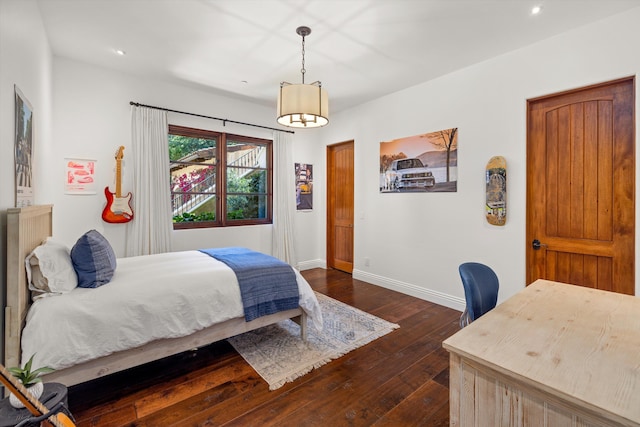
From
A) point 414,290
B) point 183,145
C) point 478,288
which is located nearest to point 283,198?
point 183,145

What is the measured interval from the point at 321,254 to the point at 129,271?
3511mm

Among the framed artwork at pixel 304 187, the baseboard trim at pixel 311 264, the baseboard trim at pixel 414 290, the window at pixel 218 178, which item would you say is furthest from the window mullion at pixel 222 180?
the baseboard trim at pixel 414 290

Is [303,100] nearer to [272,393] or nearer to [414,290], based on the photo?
[272,393]

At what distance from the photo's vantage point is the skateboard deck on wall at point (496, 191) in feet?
9.98

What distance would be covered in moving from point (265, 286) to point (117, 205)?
2.25m

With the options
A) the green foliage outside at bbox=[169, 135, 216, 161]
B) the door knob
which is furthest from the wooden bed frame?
the door knob

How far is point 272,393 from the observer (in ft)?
6.55

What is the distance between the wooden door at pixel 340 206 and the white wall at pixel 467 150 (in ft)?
1.08

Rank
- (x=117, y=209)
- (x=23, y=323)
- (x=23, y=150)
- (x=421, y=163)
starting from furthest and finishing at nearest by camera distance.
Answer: (x=421, y=163) < (x=117, y=209) < (x=23, y=150) < (x=23, y=323)

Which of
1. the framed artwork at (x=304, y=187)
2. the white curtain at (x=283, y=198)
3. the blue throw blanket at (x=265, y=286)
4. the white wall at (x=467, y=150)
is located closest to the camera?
the blue throw blanket at (x=265, y=286)

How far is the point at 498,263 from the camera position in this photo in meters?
3.14

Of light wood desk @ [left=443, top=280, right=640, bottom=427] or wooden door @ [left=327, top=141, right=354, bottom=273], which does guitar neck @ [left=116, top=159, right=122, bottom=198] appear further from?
light wood desk @ [left=443, top=280, right=640, bottom=427]

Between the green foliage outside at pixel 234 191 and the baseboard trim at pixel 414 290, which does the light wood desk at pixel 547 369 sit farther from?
the green foliage outside at pixel 234 191

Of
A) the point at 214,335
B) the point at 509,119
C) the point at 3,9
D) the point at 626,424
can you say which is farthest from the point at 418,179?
the point at 3,9
